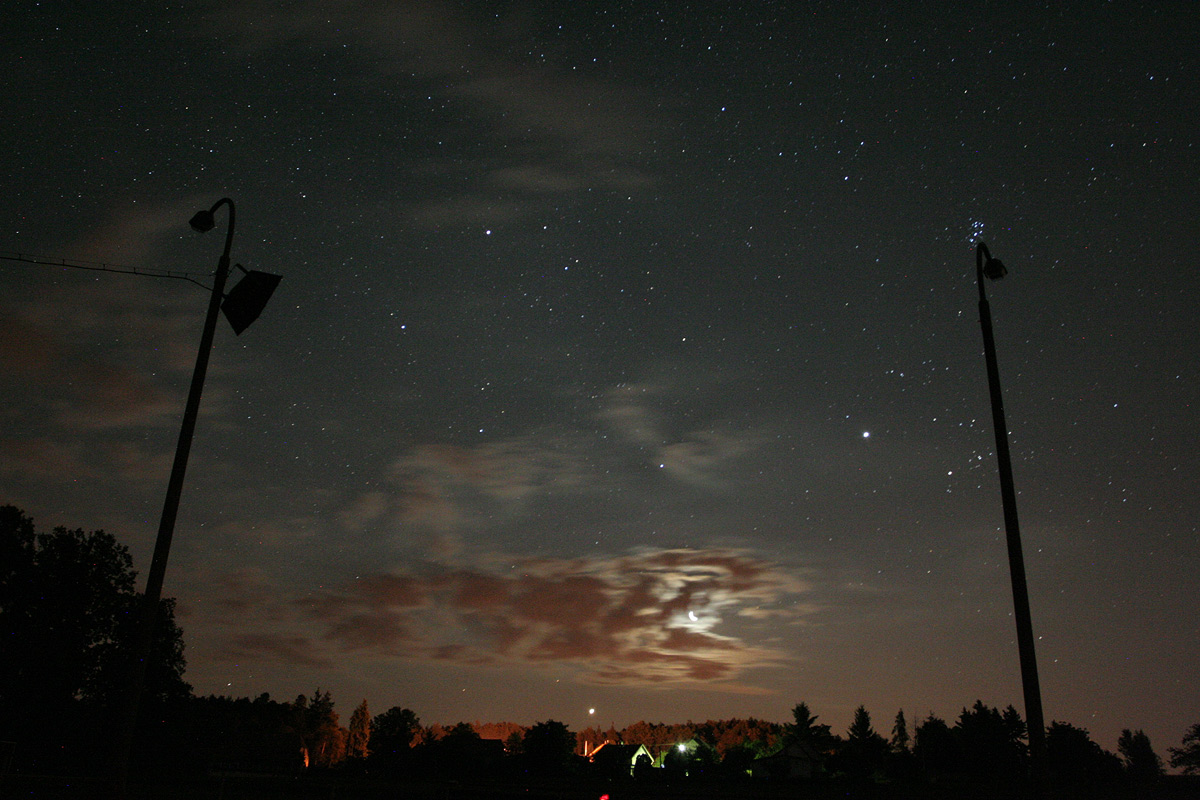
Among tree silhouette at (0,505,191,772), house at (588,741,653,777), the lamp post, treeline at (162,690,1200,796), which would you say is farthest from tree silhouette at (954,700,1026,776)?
the lamp post

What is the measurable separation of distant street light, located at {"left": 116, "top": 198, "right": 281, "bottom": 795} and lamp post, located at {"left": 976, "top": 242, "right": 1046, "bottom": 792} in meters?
9.02

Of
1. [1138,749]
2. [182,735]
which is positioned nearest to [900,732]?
[1138,749]

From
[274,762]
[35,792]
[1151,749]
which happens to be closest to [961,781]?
[274,762]

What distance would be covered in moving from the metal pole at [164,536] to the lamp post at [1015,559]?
9.02 metres

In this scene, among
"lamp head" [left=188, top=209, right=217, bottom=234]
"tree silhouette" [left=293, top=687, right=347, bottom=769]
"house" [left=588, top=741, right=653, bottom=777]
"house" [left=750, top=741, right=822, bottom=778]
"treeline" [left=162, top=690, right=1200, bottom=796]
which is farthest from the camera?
"tree silhouette" [left=293, top=687, right=347, bottom=769]

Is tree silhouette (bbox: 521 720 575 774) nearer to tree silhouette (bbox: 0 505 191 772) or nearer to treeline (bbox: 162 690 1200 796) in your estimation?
treeline (bbox: 162 690 1200 796)

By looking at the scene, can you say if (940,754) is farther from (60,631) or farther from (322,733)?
(322,733)

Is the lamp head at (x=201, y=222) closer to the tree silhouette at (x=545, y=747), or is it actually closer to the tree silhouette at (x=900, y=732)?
the tree silhouette at (x=545, y=747)

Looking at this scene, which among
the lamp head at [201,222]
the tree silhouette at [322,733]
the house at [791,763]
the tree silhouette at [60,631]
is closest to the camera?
the lamp head at [201,222]

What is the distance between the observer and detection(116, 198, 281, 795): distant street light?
27.9 ft

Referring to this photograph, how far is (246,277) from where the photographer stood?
445 inches

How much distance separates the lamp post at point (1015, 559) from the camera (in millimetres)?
8742

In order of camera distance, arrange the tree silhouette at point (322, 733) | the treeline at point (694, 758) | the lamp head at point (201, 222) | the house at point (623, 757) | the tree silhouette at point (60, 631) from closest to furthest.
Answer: the lamp head at point (201, 222), the tree silhouette at point (60, 631), the treeline at point (694, 758), the house at point (623, 757), the tree silhouette at point (322, 733)

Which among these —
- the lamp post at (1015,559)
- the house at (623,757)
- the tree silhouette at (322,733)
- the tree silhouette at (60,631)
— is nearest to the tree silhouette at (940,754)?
the house at (623,757)
